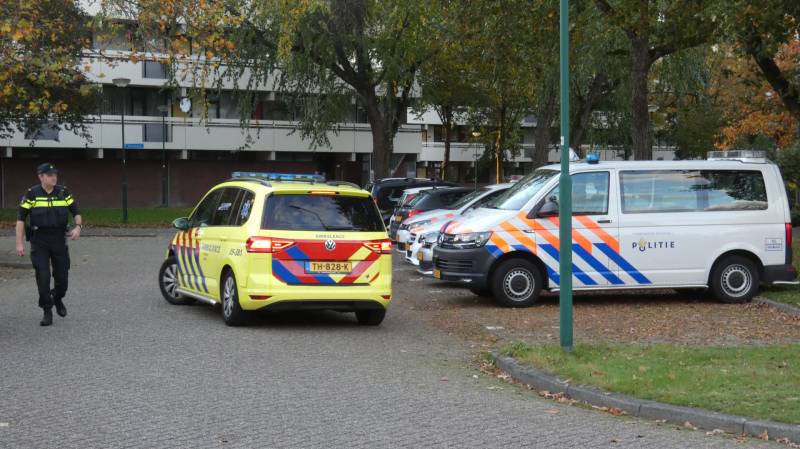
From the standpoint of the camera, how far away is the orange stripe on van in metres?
15.5

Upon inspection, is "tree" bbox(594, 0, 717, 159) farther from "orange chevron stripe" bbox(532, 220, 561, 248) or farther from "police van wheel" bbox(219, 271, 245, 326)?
"police van wheel" bbox(219, 271, 245, 326)

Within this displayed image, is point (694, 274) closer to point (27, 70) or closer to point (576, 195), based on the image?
point (576, 195)

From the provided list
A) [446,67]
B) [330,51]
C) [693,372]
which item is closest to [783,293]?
[693,372]

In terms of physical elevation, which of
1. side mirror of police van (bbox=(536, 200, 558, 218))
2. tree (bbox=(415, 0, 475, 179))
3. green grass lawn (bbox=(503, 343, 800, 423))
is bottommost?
green grass lawn (bbox=(503, 343, 800, 423))

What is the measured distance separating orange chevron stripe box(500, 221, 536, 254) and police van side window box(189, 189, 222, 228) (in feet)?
13.1

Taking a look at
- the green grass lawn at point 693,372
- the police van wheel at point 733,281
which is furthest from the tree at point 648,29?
the green grass lawn at point 693,372

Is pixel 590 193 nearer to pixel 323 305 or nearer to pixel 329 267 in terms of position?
pixel 329 267

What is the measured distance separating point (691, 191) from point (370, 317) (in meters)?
5.35

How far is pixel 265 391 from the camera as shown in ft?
29.5

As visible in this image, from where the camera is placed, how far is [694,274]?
15719mm

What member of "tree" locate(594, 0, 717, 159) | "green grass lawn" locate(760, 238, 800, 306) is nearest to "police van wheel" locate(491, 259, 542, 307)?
"green grass lawn" locate(760, 238, 800, 306)

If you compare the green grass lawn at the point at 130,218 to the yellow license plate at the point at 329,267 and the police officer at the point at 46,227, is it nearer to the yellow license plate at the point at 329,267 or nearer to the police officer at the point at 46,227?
the police officer at the point at 46,227

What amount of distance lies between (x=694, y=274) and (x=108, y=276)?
34.4ft

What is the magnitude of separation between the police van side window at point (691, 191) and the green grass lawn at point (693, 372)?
15.7 ft
